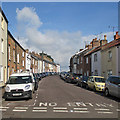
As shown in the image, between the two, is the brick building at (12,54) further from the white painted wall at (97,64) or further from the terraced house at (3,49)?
the white painted wall at (97,64)

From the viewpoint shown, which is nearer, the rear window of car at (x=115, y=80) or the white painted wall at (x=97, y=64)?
the rear window of car at (x=115, y=80)

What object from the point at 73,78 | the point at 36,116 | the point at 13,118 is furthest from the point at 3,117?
the point at 73,78

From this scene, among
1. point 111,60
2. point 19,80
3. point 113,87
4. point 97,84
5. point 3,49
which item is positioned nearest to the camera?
point 113,87

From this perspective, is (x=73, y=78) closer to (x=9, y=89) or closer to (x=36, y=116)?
(x=9, y=89)

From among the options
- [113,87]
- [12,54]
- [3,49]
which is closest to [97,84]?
[113,87]

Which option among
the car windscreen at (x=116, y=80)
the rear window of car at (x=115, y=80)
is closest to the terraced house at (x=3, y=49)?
the rear window of car at (x=115, y=80)

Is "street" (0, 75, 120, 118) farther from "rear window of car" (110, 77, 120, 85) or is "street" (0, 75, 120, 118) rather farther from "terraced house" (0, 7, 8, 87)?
"terraced house" (0, 7, 8, 87)

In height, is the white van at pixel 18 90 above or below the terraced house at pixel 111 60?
below

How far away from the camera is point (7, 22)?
23.2m

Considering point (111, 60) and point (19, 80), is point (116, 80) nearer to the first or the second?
point (19, 80)

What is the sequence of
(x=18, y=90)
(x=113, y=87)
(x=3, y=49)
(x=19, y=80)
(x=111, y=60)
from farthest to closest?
(x=111, y=60) < (x=3, y=49) < (x=19, y=80) < (x=113, y=87) < (x=18, y=90)

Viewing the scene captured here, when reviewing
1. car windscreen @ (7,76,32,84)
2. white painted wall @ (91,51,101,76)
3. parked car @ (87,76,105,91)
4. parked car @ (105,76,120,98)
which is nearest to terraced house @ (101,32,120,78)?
white painted wall @ (91,51,101,76)

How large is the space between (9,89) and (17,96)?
2.30 ft

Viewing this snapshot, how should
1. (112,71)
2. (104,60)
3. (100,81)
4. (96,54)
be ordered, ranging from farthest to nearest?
(96,54)
(104,60)
(112,71)
(100,81)
